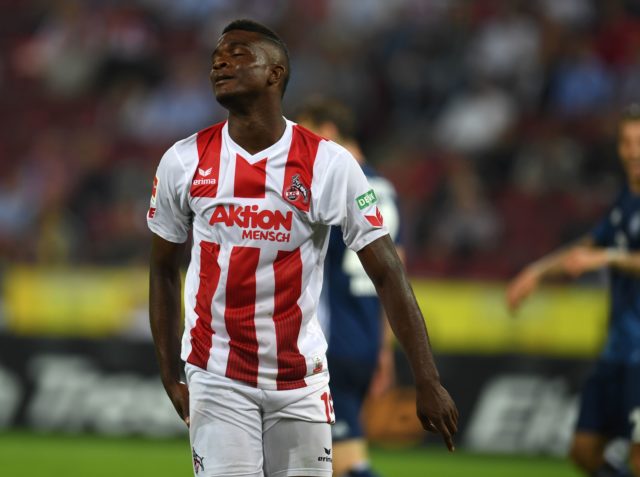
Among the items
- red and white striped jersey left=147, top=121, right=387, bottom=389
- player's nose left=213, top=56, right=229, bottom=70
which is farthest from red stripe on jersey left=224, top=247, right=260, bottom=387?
player's nose left=213, top=56, right=229, bottom=70

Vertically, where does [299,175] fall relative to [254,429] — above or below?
above

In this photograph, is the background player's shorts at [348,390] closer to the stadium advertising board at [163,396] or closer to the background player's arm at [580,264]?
the background player's arm at [580,264]

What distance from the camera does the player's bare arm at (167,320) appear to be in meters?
4.20

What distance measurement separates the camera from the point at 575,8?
13.5 m

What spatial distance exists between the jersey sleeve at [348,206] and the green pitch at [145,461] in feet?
16.5

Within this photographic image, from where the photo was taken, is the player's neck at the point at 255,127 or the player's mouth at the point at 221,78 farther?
the player's neck at the point at 255,127

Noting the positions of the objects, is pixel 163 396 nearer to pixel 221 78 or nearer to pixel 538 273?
pixel 538 273

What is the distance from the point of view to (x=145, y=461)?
9258 millimetres

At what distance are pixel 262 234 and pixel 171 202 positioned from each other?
36cm

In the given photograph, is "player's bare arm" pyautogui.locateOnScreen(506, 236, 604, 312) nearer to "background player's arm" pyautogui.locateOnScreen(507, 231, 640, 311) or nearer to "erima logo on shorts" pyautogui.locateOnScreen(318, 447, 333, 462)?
"background player's arm" pyautogui.locateOnScreen(507, 231, 640, 311)

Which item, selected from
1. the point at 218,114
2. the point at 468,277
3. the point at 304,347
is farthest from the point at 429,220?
the point at 304,347

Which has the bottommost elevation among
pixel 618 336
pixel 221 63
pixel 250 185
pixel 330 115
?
pixel 618 336

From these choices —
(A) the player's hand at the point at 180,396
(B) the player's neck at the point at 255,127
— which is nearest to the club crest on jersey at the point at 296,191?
(B) the player's neck at the point at 255,127

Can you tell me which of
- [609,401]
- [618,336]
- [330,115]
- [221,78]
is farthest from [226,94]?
[609,401]
